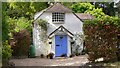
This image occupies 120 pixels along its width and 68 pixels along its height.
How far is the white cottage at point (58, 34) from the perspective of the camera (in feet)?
52.5

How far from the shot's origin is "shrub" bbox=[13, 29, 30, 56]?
1456cm

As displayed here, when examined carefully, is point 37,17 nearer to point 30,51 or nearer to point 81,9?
point 30,51

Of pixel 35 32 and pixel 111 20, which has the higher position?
pixel 111 20

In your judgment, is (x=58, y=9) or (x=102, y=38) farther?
(x=58, y=9)

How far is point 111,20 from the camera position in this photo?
9875mm

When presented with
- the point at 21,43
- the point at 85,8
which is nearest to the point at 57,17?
the point at 21,43

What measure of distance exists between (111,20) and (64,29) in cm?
646

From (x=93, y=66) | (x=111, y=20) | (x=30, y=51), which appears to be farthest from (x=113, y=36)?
(x=30, y=51)

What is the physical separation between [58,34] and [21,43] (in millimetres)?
2517

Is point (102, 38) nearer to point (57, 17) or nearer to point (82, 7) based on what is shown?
point (57, 17)

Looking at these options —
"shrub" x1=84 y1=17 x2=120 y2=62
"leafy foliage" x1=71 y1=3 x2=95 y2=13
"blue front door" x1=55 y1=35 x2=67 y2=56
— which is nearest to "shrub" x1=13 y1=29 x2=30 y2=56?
"blue front door" x1=55 y1=35 x2=67 y2=56

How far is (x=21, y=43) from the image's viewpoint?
14828mm

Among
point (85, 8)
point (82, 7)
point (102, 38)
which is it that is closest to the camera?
point (102, 38)

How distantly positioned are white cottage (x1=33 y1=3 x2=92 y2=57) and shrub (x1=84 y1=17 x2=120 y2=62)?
5.94m
